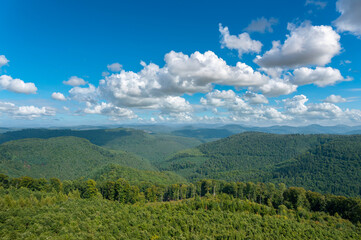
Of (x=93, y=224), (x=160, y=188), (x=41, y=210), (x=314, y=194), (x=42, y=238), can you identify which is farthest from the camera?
(x=160, y=188)

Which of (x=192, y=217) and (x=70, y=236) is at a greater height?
(x=70, y=236)

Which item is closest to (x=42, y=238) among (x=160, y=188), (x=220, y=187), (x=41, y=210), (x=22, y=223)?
(x=22, y=223)

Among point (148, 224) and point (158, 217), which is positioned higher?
point (148, 224)

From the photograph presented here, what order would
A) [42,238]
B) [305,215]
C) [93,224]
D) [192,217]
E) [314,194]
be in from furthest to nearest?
1. [314,194]
2. [305,215]
3. [192,217]
4. [93,224]
5. [42,238]

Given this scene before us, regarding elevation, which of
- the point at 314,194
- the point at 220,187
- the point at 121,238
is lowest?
the point at 220,187

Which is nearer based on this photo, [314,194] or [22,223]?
[22,223]

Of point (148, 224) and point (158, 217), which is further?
point (158, 217)

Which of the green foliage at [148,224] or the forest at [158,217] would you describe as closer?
the green foliage at [148,224]

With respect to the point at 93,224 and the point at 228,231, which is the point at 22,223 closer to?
the point at 93,224

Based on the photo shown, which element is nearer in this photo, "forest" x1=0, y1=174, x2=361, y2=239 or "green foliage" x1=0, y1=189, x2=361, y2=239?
"green foliage" x1=0, y1=189, x2=361, y2=239
